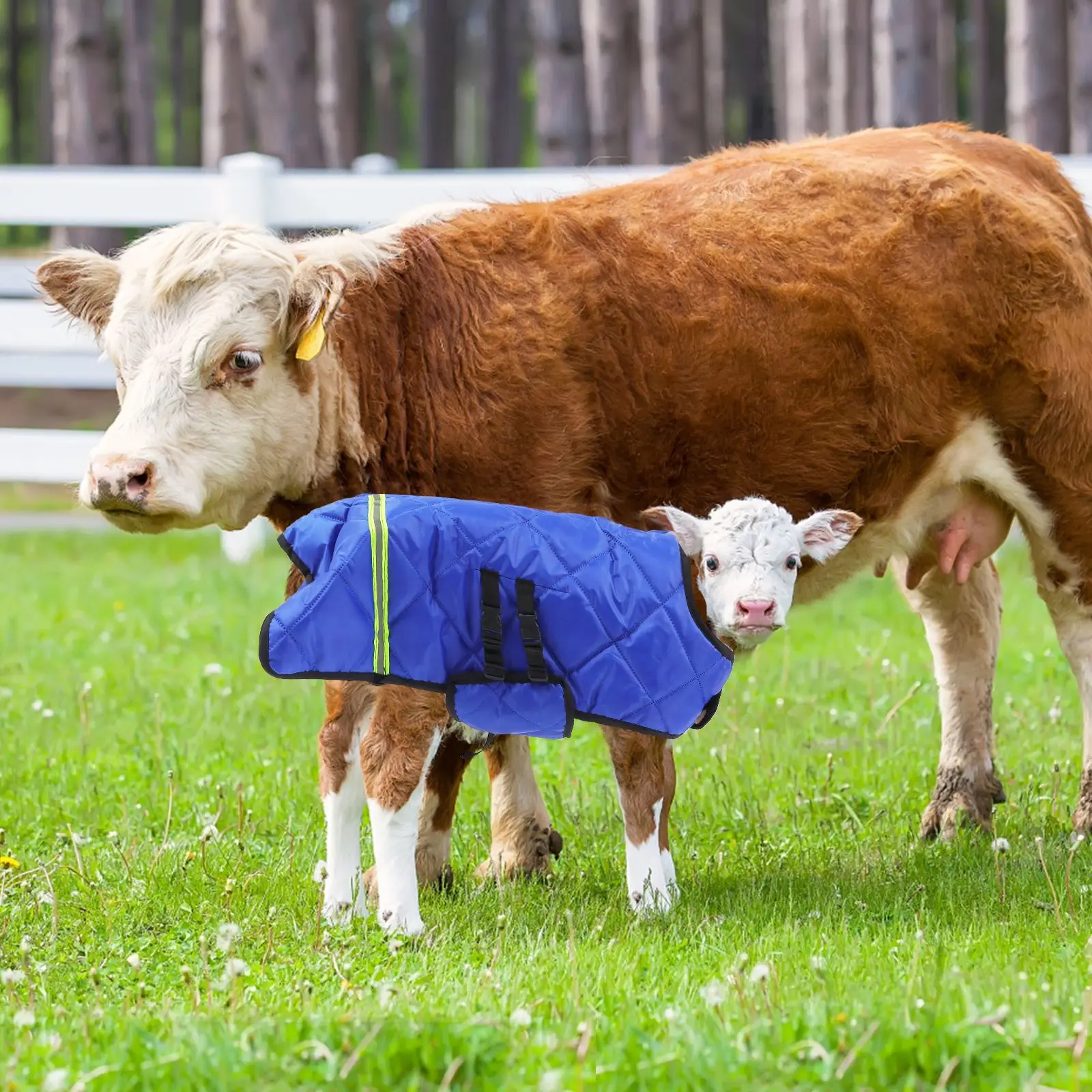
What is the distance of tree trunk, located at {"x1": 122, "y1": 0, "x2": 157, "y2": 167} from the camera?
27594 mm

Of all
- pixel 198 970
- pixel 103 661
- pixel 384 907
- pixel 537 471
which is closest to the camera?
pixel 198 970

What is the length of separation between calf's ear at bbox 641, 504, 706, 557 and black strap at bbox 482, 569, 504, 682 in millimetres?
552

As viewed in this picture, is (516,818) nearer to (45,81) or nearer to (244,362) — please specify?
(244,362)

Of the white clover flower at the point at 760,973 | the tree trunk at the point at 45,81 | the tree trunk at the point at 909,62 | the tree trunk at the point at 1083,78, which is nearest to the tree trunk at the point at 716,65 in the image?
the tree trunk at the point at 45,81

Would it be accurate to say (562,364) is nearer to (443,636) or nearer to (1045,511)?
(443,636)

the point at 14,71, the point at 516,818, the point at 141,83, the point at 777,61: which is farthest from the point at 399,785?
the point at 14,71

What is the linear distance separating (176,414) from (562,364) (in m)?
1.03

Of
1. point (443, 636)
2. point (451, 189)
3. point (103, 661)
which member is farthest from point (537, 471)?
point (451, 189)

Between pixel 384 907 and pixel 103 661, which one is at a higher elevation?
pixel 384 907

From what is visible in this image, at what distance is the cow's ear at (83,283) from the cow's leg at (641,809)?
1781mm

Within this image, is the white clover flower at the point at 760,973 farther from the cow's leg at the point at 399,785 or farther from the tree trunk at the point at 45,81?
the tree trunk at the point at 45,81

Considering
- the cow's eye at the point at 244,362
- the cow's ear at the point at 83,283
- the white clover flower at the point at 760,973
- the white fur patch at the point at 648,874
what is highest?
the cow's ear at the point at 83,283

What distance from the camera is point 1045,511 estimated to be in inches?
208

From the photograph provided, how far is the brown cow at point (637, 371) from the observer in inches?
170
